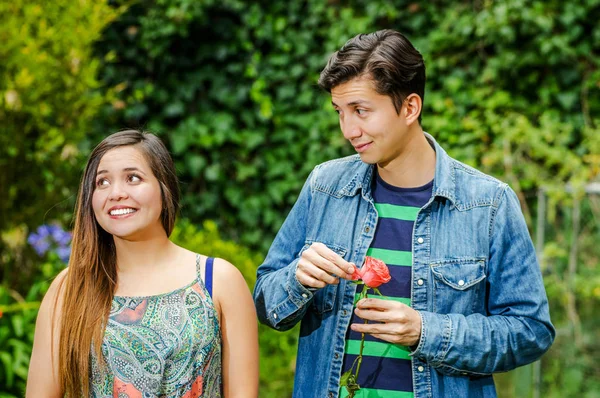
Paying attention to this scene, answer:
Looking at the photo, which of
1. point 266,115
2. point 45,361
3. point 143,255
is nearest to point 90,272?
point 143,255

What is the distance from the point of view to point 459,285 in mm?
2084

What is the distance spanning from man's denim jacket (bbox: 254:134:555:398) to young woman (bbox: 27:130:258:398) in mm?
183

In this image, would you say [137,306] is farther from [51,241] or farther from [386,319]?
[51,241]

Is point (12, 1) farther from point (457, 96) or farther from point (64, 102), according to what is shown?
point (457, 96)

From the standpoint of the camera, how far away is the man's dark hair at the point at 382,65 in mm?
2064

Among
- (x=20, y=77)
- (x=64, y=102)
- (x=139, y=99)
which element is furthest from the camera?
(x=139, y=99)

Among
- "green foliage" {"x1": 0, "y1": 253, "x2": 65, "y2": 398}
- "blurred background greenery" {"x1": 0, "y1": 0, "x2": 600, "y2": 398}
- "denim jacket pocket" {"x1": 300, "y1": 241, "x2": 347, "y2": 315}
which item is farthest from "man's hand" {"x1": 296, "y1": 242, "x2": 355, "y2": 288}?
"blurred background greenery" {"x1": 0, "y1": 0, "x2": 600, "y2": 398}

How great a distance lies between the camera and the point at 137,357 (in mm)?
2018

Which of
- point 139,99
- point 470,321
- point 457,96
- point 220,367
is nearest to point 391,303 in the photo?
point 470,321

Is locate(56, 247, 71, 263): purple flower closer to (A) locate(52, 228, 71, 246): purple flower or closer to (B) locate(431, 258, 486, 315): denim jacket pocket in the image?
(A) locate(52, 228, 71, 246): purple flower

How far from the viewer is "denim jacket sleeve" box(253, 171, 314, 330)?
6.90 ft

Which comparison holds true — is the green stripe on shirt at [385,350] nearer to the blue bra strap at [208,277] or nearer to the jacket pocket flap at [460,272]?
the jacket pocket flap at [460,272]

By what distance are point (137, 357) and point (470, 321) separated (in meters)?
0.89

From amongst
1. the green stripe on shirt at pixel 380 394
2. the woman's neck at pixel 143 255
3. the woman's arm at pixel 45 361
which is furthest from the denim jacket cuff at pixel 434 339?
the woman's arm at pixel 45 361
